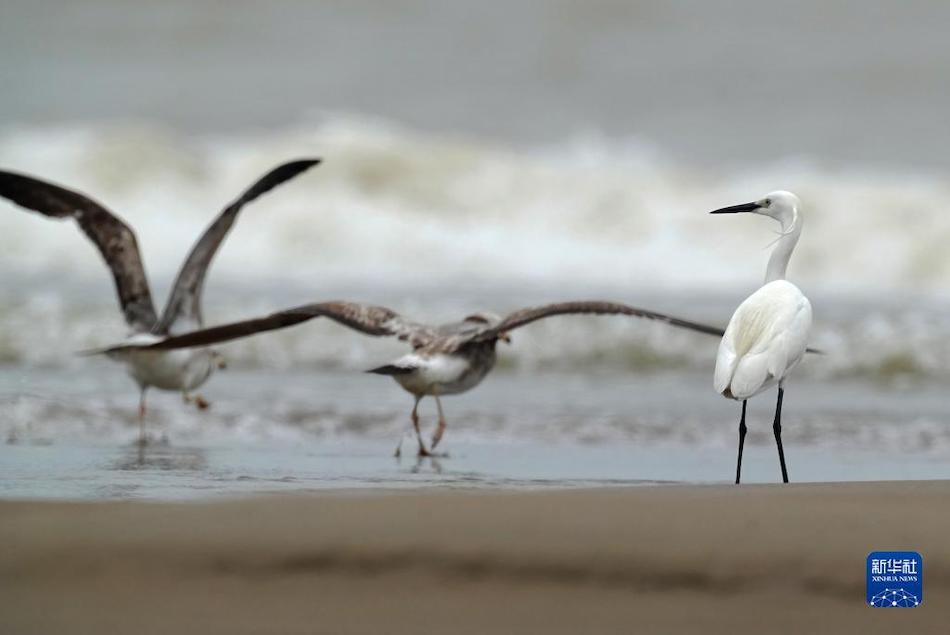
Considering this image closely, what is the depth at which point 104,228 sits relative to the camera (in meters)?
8.24

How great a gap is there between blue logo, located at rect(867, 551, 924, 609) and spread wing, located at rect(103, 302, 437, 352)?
10.0 feet

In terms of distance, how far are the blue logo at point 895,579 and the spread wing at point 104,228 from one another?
4.87m

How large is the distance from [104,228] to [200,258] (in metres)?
0.55

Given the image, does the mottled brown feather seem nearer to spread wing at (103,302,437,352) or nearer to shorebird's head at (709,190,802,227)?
spread wing at (103,302,437,352)

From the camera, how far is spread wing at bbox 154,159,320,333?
7.82 metres

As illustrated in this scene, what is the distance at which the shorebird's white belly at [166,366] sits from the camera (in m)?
8.20

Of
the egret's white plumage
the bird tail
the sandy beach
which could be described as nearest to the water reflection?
the bird tail

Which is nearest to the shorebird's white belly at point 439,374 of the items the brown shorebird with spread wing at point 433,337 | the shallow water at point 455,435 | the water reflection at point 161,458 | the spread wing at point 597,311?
the brown shorebird with spread wing at point 433,337

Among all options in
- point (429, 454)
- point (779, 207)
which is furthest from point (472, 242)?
point (779, 207)

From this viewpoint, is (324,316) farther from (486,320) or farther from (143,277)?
(143,277)

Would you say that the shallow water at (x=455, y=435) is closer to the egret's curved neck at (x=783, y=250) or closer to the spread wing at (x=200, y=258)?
the spread wing at (x=200, y=258)

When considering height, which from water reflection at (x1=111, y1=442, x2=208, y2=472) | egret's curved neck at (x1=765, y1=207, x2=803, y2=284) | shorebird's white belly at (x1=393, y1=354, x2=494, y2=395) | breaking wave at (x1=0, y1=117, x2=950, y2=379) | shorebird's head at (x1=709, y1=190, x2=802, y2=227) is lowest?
water reflection at (x1=111, y1=442, x2=208, y2=472)

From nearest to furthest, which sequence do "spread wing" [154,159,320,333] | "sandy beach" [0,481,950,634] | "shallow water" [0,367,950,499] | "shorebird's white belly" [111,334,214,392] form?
"sandy beach" [0,481,950,634] < "shallow water" [0,367,950,499] < "spread wing" [154,159,320,333] < "shorebird's white belly" [111,334,214,392]

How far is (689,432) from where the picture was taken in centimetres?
799
